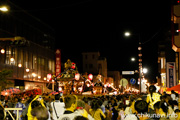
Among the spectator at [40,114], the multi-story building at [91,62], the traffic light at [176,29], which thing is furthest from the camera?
the multi-story building at [91,62]

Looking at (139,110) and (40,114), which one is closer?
(40,114)

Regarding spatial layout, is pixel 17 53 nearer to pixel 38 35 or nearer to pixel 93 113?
pixel 38 35

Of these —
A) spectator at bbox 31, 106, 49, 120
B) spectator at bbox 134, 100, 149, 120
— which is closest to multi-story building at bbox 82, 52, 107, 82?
spectator at bbox 134, 100, 149, 120

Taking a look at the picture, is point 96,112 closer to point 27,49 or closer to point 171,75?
point 171,75

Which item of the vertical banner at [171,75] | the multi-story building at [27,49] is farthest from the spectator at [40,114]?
the multi-story building at [27,49]

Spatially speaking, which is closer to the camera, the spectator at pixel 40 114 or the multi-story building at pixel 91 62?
the spectator at pixel 40 114

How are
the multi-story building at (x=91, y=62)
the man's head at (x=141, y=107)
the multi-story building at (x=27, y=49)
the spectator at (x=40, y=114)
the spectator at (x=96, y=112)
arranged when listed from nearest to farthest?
the spectator at (x=40, y=114) < the man's head at (x=141, y=107) < the spectator at (x=96, y=112) < the multi-story building at (x=27, y=49) < the multi-story building at (x=91, y=62)

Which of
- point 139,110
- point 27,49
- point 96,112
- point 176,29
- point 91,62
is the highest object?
point 91,62

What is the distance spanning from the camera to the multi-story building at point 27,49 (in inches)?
1505

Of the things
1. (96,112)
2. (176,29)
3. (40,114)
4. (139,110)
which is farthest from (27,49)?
(40,114)

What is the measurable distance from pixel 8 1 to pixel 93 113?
33.6 meters

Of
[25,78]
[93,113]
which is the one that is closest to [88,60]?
[25,78]

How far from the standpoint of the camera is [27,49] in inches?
1781

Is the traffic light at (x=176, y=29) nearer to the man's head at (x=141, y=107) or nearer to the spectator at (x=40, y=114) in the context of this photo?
the man's head at (x=141, y=107)
